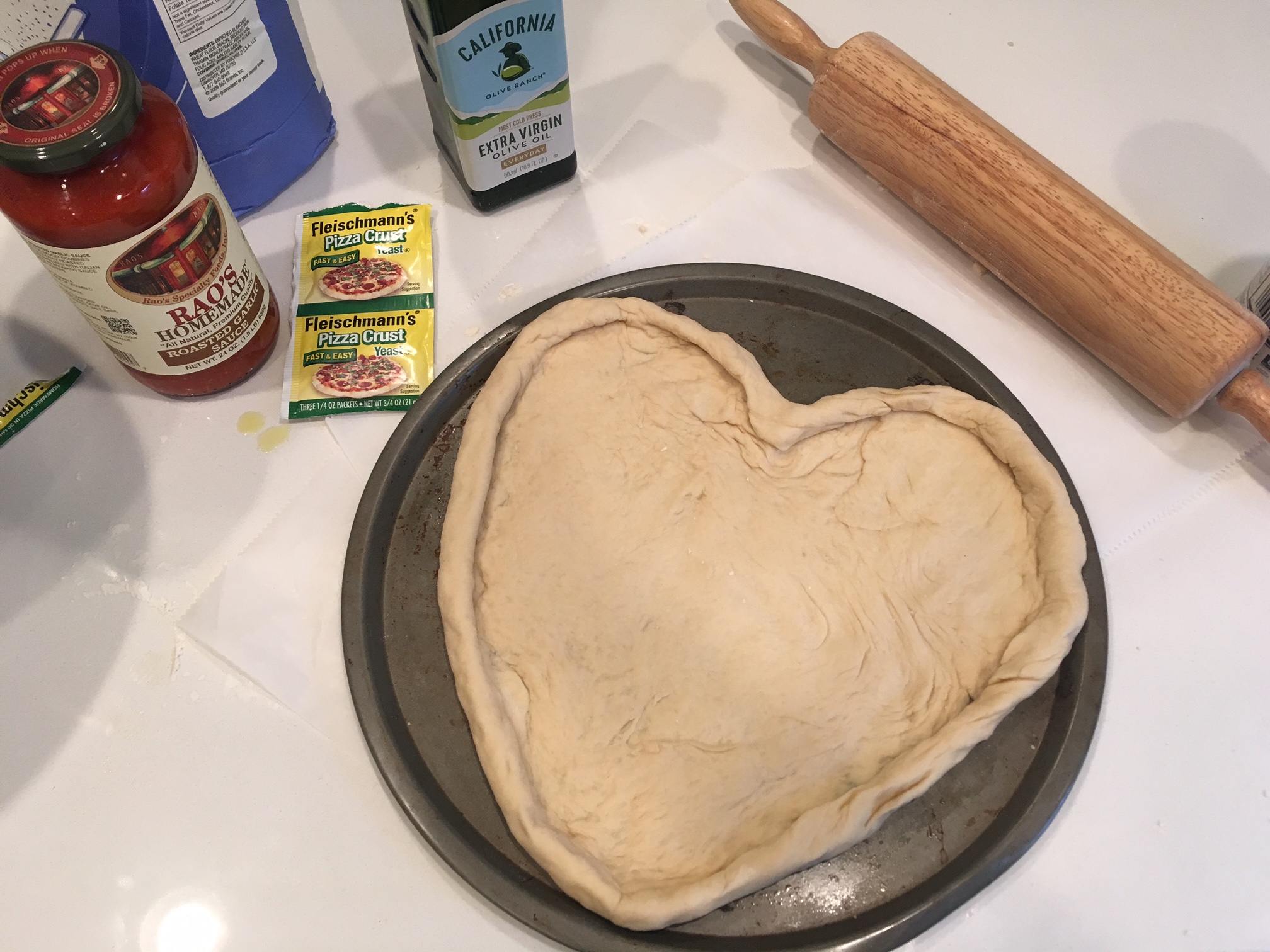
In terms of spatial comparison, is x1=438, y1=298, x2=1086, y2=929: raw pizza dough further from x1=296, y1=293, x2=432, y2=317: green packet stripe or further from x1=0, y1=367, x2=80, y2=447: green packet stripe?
x1=0, y1=367, x2=80, y2=447: green packet stripe

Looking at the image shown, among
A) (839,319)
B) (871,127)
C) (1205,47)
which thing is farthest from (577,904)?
(1205,47)

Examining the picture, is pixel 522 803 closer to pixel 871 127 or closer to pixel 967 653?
pixel 967 653

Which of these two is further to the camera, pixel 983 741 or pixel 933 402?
pixel 933 402

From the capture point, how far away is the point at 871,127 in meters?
1.37

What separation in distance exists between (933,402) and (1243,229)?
764 millimetres

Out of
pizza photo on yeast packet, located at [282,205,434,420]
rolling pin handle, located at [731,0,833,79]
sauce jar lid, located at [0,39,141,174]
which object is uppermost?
sauce jar lid, located at [0,39,141,174]

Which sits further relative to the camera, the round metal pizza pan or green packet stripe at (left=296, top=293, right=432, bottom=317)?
green packet stripe at (left=296, top=293, right=432, bottom=317)

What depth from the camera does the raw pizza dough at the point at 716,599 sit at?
0.97 m

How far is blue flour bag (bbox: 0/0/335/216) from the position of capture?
1.08 metres

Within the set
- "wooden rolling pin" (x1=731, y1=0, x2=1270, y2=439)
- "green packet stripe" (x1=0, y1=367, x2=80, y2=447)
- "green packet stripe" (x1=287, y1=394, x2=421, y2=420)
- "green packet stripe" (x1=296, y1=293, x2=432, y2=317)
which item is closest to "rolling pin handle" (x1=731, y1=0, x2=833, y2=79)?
"wooden rolling pin" (x1=731, y1=0, x2=1270, y2=439)

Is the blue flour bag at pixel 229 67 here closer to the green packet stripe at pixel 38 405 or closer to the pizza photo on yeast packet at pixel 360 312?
the pizza photo on yeast packet at pixel 360 312

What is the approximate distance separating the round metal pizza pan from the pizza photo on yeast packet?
115 mm

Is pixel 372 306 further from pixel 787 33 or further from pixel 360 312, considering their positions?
pixel 787 33

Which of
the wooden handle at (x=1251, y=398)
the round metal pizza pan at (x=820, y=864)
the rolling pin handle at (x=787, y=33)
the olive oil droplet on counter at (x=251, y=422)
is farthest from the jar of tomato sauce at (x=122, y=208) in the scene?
the wooden handle at (x=1251, y=398)
